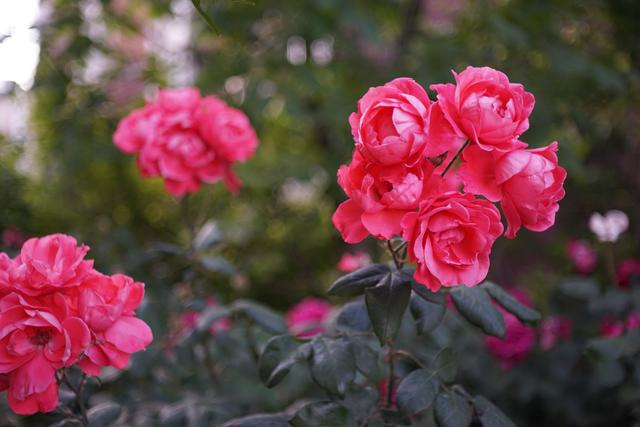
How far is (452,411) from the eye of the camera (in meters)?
0.97

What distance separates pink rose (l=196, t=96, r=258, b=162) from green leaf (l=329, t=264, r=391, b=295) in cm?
61

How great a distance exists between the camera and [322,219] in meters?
3.35

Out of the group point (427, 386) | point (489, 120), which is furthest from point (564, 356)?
point (489, 120)

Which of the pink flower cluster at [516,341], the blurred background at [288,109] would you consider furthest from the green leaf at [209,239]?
the pink flower cluster at [516,341]

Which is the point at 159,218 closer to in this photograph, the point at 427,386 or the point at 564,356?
the point at 564,356

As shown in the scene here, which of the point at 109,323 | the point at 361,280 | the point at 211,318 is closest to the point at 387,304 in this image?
the point at 361,280

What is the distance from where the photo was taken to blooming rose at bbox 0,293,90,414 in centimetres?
84

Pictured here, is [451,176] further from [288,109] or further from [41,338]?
[288,109]

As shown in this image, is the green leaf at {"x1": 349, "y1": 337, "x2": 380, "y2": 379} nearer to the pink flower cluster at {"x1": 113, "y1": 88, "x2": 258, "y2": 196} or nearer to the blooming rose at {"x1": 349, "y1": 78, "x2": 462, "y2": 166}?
the blooming rose at {"x1": 349, "y1": 78, "x2": 462, "y2": 166}

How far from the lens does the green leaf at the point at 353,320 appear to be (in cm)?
112

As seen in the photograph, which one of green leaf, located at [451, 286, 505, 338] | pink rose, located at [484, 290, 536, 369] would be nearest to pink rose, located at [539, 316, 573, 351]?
pink rose, located at [484, 290, 536, 369]

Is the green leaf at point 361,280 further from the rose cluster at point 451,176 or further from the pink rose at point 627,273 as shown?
the pink rose at point 627,273

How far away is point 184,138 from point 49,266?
24.8 inches

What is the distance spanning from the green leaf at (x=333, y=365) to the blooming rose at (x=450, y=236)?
0.22 meters
